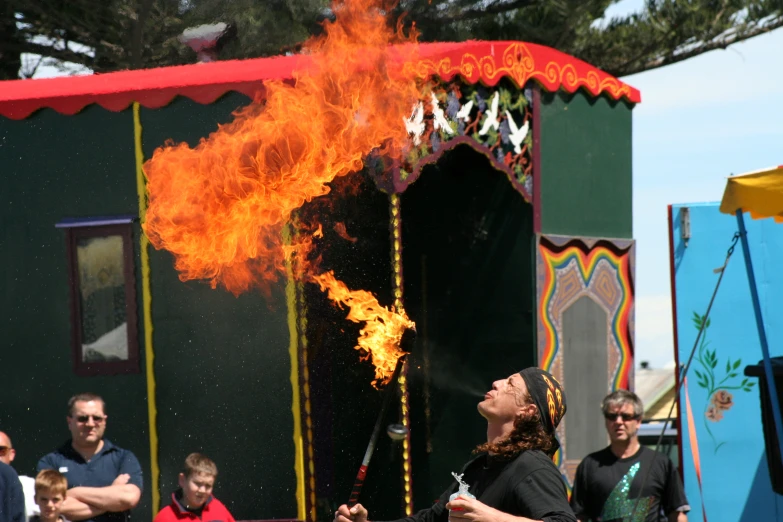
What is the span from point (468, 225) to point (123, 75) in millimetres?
2706

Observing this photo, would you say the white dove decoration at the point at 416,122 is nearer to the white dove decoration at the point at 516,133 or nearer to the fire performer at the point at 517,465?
the white dove decoration at the point at 516,133

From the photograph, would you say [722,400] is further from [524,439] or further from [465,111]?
[524,439]

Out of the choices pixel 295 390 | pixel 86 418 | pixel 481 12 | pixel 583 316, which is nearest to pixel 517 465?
pixel 86 418

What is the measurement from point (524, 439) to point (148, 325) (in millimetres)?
4335

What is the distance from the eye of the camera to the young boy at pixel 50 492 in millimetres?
6441

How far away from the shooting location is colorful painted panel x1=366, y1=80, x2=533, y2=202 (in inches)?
300

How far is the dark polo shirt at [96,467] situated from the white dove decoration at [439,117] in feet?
9.03

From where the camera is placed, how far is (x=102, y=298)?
808 centimetres

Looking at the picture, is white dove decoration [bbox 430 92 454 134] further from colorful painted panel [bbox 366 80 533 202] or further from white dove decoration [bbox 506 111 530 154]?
white dove decoration [bbox 506 111 530 154]

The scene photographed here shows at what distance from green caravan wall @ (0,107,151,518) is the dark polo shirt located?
0.90 m

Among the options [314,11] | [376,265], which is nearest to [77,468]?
[376,265]

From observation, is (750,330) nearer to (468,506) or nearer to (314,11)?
(468,506)

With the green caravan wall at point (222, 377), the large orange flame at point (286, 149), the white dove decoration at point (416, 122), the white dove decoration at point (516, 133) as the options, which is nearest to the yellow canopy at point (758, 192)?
the white dove decoration at point (516, 133)

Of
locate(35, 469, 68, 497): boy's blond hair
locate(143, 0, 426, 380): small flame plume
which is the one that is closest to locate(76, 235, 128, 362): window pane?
locate(143, 0, 426, 380): small flame plume
